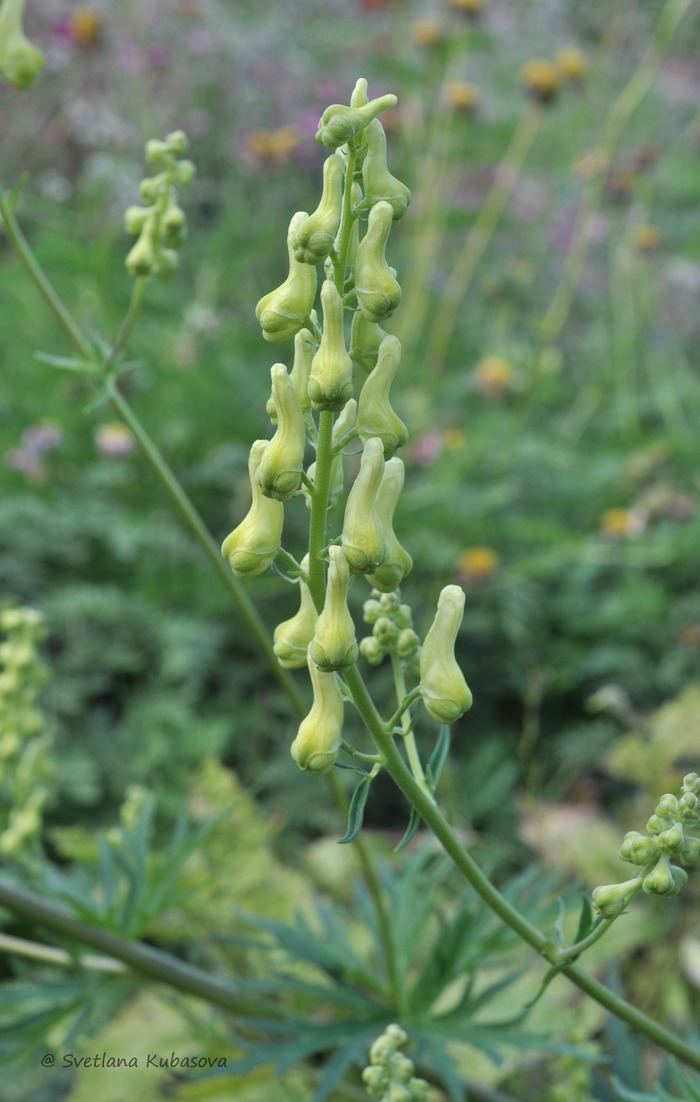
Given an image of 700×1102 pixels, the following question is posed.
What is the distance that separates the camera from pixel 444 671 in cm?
122

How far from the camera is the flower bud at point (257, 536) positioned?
120 cm

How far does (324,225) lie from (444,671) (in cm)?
51

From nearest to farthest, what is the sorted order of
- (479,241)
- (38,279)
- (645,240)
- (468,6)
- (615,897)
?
(615,897)
(38,279)
(468,6)
(645,240)
(479,241)

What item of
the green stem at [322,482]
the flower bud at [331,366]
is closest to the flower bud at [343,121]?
the flower bud at [331,366]

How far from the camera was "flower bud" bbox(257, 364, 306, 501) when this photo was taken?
44.7 inches

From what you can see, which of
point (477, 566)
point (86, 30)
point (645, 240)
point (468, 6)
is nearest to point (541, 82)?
point (468, 6)

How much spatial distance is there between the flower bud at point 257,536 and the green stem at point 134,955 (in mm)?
923

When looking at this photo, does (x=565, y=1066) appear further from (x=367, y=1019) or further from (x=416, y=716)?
(x=416, y=716)

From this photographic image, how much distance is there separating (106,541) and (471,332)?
2.66 metres

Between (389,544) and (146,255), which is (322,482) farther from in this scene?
(146,255)

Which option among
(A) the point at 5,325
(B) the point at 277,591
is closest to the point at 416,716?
(B) the point at 277,591

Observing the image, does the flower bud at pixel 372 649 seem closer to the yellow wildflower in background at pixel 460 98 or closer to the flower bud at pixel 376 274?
the flower bud at pixel 376 274

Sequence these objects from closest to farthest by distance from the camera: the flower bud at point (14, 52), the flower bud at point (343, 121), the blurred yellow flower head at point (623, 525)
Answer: the flower bud at point (343, 121) → the flower bud at point (14, 52) → the blurred yellow flower head at point (623, 525)

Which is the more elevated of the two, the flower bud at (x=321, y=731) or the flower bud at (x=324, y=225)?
the flower bud at (x=324, y=225)
